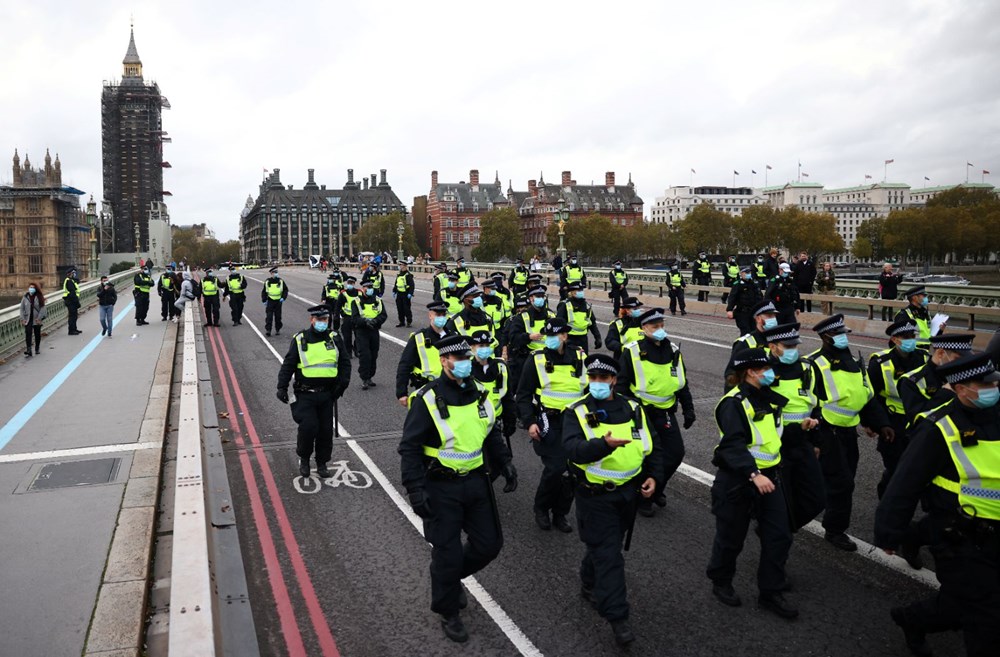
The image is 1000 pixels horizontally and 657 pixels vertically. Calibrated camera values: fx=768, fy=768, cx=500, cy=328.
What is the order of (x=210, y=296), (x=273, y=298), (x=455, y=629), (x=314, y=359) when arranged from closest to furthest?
(x=455, y=629), (x=314, y=359), (x=273, y=298), (x=210, y=296)

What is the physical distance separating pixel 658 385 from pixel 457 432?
111 inches

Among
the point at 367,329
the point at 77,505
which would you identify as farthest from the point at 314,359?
the point at 367,329

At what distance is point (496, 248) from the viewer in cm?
10831

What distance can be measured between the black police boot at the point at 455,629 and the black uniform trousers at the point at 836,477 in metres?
3.45

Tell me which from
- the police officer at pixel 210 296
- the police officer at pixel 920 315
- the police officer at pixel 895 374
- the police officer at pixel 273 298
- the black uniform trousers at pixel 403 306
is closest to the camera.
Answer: the police officer at pixel 895 374

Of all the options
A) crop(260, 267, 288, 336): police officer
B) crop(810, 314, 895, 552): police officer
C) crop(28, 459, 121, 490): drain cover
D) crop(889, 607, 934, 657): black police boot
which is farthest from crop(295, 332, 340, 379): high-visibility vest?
crop(260, 267, 288, 336): police officer

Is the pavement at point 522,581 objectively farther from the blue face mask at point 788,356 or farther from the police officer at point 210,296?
the police officer at point 210,296

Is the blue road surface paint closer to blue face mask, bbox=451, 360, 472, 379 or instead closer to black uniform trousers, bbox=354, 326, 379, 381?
black uniform trousers, bbox=354, 326, 379, 381

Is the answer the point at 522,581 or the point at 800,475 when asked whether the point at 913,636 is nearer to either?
the point at 800,475

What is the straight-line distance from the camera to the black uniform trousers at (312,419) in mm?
8945

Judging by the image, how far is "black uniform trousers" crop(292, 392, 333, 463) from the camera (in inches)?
352

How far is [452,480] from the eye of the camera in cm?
568

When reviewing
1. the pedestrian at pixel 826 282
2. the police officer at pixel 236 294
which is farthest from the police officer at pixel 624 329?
the police officer at pixel 236 294

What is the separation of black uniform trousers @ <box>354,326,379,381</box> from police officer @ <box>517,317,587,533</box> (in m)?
7.59
